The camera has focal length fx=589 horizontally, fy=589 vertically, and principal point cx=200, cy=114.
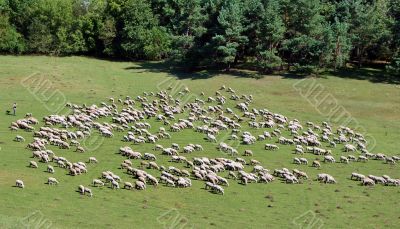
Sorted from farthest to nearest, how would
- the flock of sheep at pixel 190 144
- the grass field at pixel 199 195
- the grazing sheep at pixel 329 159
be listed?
the grazing sheep at pixel 329 159 → the flock of sheep at pixel 190 144 → the grass field at pixel 199 195

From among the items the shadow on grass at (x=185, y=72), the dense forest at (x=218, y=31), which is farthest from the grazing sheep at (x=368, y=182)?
the shadow on grass at (x=185, y=72)

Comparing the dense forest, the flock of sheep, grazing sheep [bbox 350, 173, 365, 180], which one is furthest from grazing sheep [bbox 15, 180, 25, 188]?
the dense forest

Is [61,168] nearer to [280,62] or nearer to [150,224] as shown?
[150,224]

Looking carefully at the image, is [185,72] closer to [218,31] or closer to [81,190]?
[218,31]

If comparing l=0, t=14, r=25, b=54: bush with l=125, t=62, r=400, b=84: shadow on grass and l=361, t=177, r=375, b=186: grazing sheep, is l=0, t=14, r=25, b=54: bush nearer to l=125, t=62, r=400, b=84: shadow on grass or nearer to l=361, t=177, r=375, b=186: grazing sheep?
l=125, t=62, r=400, b=84: shadow on grass

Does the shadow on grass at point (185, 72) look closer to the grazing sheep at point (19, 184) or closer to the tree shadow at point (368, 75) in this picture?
the tree shadow at point (368, 75)
